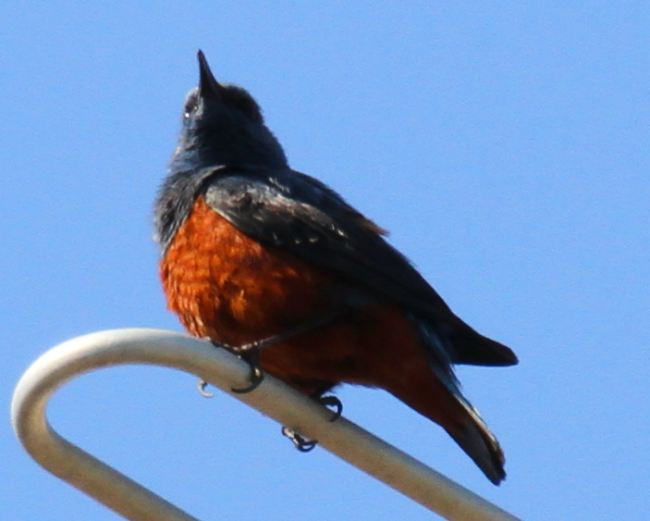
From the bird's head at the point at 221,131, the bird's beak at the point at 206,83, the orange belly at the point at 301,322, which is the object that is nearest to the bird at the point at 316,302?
the orange belly at the point at 301,322

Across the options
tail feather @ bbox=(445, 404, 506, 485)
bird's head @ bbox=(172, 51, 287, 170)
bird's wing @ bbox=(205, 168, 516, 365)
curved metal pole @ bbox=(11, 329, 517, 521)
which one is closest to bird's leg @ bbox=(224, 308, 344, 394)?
bird's wing @ bbox=(205, 168, 516, 365)

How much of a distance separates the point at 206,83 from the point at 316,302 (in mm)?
2319

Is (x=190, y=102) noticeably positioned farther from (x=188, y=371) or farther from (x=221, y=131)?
(x=188, y=371)

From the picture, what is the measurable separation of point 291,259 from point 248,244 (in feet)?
0.76

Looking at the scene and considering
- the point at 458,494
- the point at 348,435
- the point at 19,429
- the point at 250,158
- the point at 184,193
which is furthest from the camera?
the point at 250,158

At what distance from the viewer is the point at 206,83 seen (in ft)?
25.0

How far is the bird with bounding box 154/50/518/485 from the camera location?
5793mm

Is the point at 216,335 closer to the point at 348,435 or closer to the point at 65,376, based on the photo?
the point at 348,435

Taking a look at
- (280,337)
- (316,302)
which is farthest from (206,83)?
(280,337)

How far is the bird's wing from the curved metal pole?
71.3 inches

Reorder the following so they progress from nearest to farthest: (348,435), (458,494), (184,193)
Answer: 1. (458,494)
2. (348,435)
3. (184,193)

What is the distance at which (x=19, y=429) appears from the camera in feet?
11.1

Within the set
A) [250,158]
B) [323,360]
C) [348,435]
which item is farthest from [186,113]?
[348,435]

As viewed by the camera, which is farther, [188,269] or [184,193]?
[184,193]
